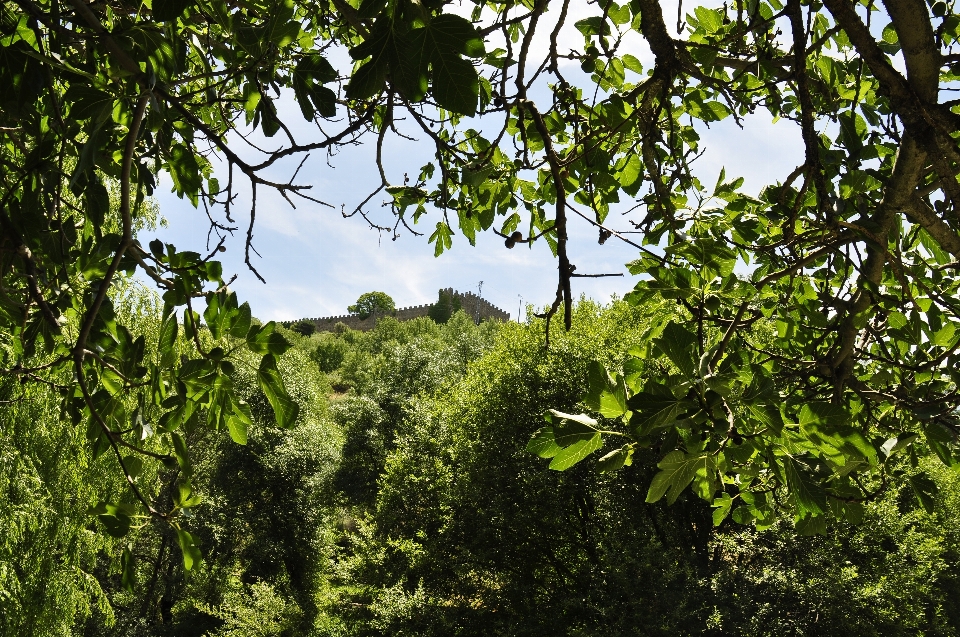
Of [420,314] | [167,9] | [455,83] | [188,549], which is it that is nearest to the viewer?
[455,83]

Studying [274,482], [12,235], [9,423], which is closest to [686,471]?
[12,235]

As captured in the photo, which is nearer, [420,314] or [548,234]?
[548,234]

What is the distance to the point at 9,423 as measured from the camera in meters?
7.02

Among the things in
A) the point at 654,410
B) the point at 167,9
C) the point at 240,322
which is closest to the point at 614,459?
the point at 654,410

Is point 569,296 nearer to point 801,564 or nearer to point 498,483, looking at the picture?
point 801,564

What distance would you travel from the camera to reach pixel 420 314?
238ft

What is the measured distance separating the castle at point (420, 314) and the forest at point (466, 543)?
44595mm

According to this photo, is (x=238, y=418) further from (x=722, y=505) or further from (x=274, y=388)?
(x=722, y=505)

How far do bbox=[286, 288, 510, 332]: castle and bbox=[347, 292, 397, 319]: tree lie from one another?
742mm

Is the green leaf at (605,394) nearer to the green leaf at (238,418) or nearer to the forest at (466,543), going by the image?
the green leaf at (238,418)

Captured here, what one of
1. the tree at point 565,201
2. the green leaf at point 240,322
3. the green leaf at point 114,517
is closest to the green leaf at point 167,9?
the tree at point 565,201

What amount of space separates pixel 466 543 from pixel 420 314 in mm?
56735

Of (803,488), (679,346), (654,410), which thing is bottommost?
(803,488)

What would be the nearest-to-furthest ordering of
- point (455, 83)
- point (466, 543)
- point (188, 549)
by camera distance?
point (455, 83) → point (188, 549) → point (466, 543)
